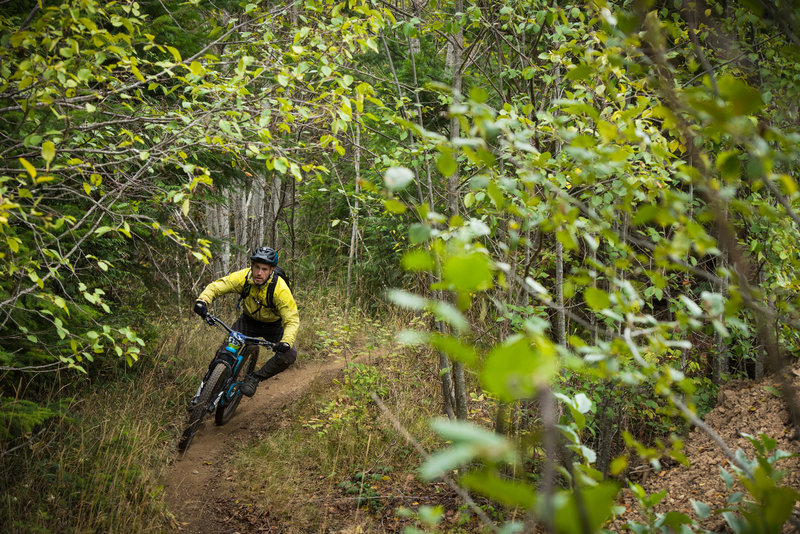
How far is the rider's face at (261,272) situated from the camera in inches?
241

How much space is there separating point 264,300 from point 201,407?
148 centimetres

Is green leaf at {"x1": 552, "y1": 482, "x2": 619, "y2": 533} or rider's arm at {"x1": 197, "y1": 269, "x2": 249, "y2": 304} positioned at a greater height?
green leaf at {"x1": 552, "y1": 482, "x2": 619, "y2": 533}

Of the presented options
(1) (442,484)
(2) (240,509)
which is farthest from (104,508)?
(1) (442,484)

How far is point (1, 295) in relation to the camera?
3.48m

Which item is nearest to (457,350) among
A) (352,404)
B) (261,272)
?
(261,272)

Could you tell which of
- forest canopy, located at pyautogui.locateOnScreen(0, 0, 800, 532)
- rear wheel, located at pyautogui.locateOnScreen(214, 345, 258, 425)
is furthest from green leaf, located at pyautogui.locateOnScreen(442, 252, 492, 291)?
rear wheel, located at pyautogui.locateOnScreen(214, 345, 258, 425)

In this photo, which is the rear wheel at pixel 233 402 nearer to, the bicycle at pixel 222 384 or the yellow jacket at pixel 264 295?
the bicycle at pixel 222 384

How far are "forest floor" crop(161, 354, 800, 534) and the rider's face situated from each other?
1.99 m

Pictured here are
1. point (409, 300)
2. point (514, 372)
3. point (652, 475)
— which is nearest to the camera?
point (514, 372)

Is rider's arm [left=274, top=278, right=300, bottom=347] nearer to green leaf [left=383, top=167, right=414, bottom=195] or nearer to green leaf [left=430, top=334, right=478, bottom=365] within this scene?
green leaf [left=383, top=167, right=414, bottom=195]

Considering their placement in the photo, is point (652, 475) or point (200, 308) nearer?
point (652, 475)

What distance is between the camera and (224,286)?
20.5 ft

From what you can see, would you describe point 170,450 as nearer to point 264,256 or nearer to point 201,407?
point 201,407

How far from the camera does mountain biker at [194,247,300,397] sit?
608 cm
